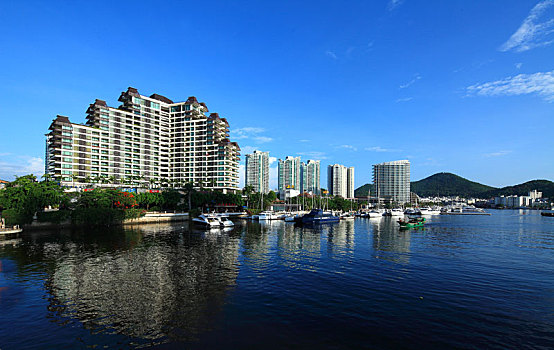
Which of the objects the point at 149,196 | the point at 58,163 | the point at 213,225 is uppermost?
the point at 58,163

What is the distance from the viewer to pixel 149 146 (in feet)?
526

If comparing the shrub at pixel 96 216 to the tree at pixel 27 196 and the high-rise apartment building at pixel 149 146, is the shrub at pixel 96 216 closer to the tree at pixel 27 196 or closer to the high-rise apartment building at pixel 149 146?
the tree at pixel 27 196

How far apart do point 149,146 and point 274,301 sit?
159 meters

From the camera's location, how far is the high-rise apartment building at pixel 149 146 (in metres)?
131

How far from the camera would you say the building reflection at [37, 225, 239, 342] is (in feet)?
58.5

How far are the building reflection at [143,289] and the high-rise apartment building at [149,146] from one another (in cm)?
10823

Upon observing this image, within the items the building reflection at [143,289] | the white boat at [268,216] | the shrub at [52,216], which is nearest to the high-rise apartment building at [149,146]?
the white boat at [268,216]

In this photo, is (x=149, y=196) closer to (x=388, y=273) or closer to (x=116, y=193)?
(x=116, y=193)

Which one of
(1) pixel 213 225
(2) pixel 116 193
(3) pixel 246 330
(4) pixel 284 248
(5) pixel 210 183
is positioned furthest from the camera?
(5) pixel 210 183

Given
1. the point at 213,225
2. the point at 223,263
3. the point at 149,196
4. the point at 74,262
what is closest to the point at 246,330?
the point at 223,263

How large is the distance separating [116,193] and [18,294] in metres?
76.2

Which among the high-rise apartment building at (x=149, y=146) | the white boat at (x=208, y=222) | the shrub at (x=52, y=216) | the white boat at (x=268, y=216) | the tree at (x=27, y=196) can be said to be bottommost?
the white boat at (x=268, y=216)

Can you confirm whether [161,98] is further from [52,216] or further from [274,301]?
[274,301]

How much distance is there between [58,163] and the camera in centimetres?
12350
